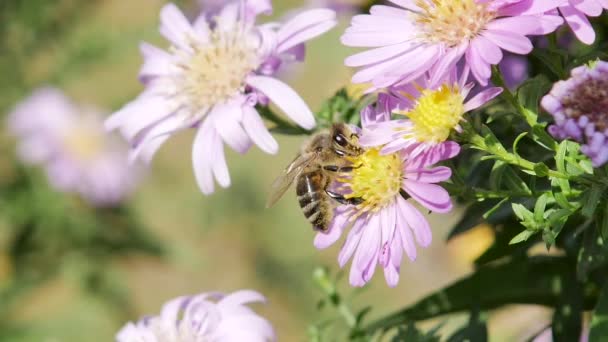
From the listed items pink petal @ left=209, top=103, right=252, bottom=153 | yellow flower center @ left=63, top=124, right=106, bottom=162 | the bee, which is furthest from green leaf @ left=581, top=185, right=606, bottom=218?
yellow flower center @ left=63, top=124, right=106, bottom=162

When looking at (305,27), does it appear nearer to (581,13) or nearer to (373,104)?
(373,104)

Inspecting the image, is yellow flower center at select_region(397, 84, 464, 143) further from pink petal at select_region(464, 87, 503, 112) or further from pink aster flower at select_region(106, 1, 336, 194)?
pink aster flower at select_region(106, 1, 336, 194)

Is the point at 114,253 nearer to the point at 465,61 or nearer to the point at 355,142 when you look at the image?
the point at 355,142

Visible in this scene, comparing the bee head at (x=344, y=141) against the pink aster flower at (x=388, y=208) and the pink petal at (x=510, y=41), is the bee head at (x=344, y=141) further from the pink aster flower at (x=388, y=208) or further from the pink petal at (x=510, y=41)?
the pink petal at (x=510, y=41)

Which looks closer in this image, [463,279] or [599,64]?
[599,64]

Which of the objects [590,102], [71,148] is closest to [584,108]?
[590,102]

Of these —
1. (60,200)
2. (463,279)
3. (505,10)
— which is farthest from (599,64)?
(60,200)

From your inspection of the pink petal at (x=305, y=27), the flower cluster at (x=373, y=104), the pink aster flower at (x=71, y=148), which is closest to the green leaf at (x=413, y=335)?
the flower cluster at (x=373, y=104)
